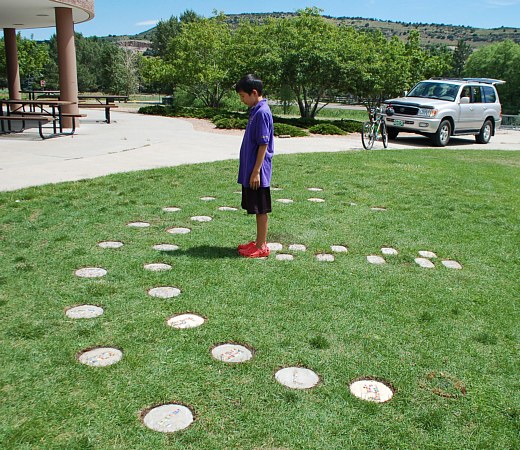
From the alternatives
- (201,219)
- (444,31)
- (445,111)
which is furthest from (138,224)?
(444,31)

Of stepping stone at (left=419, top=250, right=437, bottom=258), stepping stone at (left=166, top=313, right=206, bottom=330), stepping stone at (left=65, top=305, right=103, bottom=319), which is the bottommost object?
stepping stone at (left=166, top=313, right=206, bottom=330)

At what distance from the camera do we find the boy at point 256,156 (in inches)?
178

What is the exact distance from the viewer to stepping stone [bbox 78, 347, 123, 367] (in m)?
3.02

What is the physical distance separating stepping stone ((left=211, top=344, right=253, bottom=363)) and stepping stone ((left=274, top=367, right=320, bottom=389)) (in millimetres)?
250

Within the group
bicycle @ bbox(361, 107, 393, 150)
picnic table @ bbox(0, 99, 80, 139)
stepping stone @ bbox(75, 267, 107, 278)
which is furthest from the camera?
bicycle @ bbox(361, 107, 393, 150)

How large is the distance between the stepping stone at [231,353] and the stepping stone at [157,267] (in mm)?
1404

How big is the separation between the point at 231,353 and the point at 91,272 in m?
1.74

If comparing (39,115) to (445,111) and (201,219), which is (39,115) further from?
(445,111)

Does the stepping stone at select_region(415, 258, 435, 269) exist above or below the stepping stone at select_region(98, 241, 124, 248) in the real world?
below

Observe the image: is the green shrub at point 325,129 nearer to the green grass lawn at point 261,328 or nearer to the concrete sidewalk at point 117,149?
the concrete sidewalk at point 117,149

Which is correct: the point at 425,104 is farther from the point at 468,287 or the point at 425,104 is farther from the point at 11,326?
the point at 11,326

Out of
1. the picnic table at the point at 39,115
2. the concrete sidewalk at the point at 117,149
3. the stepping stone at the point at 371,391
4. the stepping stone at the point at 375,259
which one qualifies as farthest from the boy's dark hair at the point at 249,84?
the picnic table at the point at 39,115

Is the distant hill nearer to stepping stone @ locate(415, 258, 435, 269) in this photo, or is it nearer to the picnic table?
Result: the picnic table

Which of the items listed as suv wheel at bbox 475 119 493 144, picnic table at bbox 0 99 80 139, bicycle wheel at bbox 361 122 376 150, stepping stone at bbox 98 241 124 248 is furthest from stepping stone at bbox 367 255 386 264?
suv wheel at bbox 475 119 493 144
